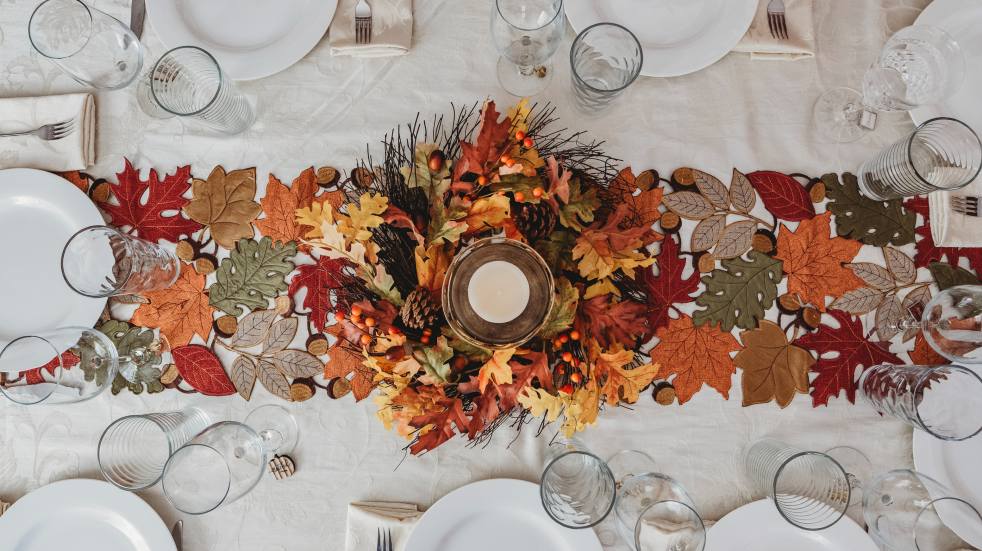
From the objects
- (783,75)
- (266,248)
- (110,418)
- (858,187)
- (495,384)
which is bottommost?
(110,418)

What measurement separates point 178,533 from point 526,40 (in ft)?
3.41

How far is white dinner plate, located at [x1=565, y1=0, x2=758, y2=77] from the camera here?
0.97 m

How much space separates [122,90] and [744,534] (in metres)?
1.37

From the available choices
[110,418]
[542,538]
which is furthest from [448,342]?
[110,418]

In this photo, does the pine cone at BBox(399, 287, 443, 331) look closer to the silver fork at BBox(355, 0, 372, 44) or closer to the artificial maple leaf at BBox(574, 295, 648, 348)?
the artificial maple leaf at BBox(574, 295, 648, 348)

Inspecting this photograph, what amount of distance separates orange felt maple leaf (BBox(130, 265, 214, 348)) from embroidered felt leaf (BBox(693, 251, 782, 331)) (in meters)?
0.89

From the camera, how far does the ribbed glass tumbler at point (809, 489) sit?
850 millimetres

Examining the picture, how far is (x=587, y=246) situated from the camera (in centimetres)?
77

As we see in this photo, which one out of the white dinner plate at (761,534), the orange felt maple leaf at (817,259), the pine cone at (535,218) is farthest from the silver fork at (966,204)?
the pine cone at (535,218)

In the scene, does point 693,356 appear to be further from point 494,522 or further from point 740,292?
point 494,522

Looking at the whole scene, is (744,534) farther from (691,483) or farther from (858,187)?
(858,187)

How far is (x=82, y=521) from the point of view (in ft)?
3.19

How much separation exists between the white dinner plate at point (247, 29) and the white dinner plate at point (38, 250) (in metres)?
0.34

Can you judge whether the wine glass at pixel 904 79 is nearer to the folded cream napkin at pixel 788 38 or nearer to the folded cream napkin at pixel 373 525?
the folded cream napkin at pixel 788 38
